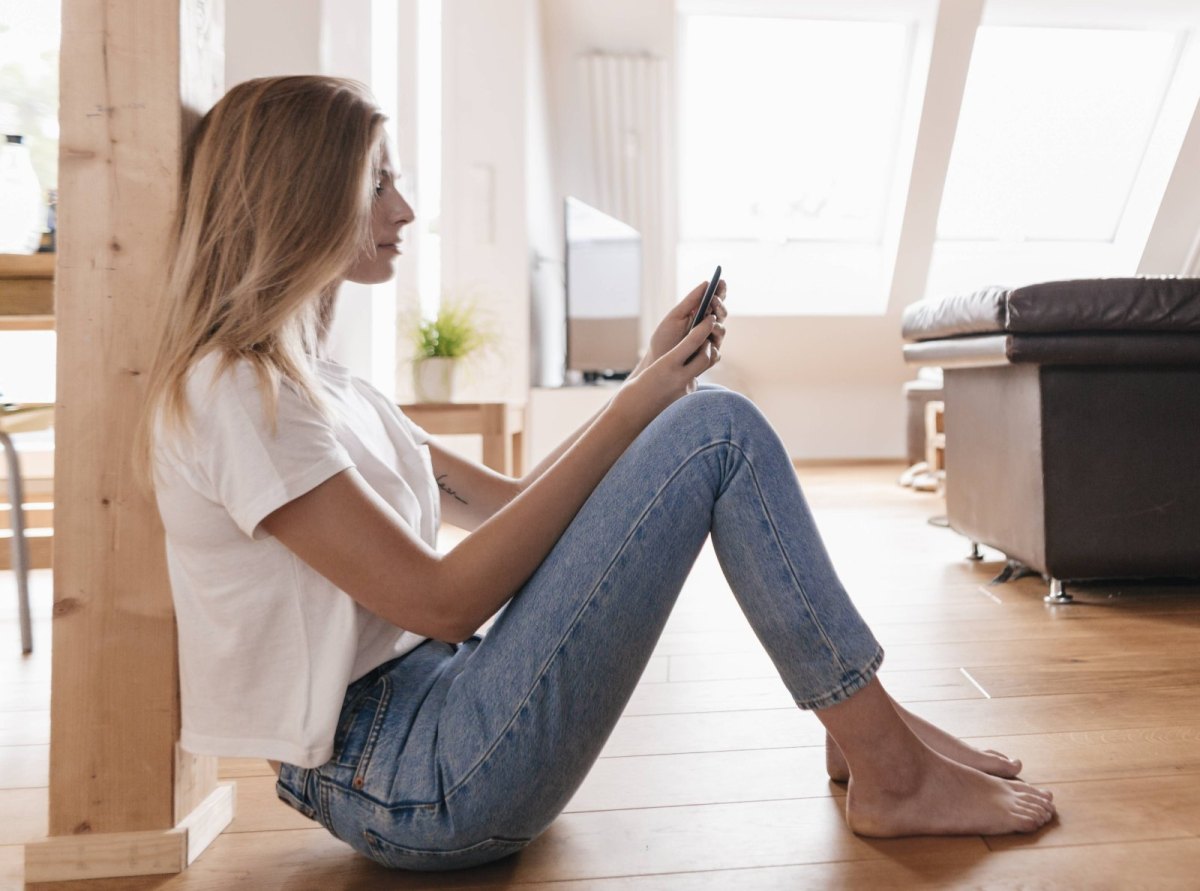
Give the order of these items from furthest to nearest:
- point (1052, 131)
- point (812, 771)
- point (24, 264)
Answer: point (1052, 131)
point (24, 264)
point (812, 771)

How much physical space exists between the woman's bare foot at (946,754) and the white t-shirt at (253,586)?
25.1 inches

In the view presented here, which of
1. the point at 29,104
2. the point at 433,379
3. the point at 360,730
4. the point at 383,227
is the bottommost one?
the point at 360,730

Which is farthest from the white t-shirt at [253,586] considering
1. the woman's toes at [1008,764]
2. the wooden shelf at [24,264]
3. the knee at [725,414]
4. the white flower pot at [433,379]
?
the white flower pot at [433,379]

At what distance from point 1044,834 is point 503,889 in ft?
2.07

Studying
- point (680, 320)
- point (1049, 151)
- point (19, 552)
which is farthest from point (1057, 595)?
point (1049, 151)

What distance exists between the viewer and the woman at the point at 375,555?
95 cm

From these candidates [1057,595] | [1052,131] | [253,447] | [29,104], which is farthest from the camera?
[1052,131]

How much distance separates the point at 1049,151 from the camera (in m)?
5.90

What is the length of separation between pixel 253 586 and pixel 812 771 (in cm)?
81

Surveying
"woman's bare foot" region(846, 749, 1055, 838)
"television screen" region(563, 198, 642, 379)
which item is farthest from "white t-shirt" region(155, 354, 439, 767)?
"television screen" region(563, 198, 642, 379)

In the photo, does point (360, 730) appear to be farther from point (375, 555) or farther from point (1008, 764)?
point (1008, 764)

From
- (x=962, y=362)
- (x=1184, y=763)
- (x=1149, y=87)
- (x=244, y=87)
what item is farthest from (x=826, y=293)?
(x=244, y=87)

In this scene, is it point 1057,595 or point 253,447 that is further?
point 1057,595

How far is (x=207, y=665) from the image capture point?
39.8 inches
